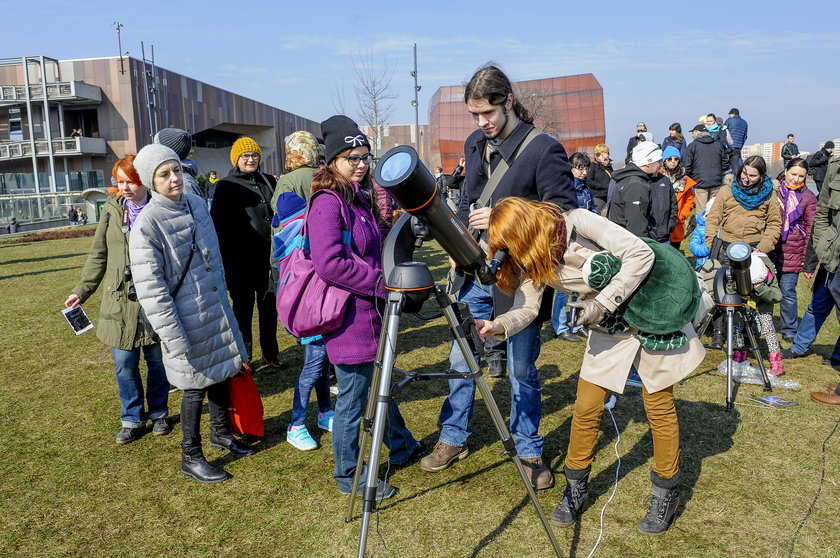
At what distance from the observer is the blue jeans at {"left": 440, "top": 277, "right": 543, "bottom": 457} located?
347 cm

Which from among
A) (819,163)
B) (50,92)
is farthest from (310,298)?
(50,92)

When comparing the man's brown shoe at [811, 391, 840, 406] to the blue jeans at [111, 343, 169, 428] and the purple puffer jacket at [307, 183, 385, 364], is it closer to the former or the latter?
the purple puffer jacket at [307, 183, 385, 364]

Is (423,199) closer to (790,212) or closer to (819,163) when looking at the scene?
(790,212)

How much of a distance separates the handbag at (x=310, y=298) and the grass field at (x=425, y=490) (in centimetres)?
99

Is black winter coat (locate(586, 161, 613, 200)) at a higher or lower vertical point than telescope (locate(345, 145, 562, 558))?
higher

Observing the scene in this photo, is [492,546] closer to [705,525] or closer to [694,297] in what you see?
[705,525]

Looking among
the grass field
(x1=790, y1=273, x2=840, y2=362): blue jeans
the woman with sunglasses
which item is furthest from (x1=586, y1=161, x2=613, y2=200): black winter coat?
the grass field

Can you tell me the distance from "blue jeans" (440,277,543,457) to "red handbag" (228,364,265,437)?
1.20 meters

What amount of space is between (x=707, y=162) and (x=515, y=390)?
9.21 metres

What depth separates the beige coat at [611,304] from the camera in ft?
8.89

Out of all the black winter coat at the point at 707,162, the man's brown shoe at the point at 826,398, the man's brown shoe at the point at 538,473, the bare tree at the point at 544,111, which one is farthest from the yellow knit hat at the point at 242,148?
the bare tree at the point at 544,111

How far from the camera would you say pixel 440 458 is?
3.75m

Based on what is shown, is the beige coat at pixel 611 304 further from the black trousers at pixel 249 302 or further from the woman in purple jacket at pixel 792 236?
the woman in purple jacket at pixel 792 236

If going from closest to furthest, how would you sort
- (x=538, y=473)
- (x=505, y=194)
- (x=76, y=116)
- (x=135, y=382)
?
(x=505, y=194)
(x=538, y=473)
(x=135, y=382)
(x=76, y=116)
